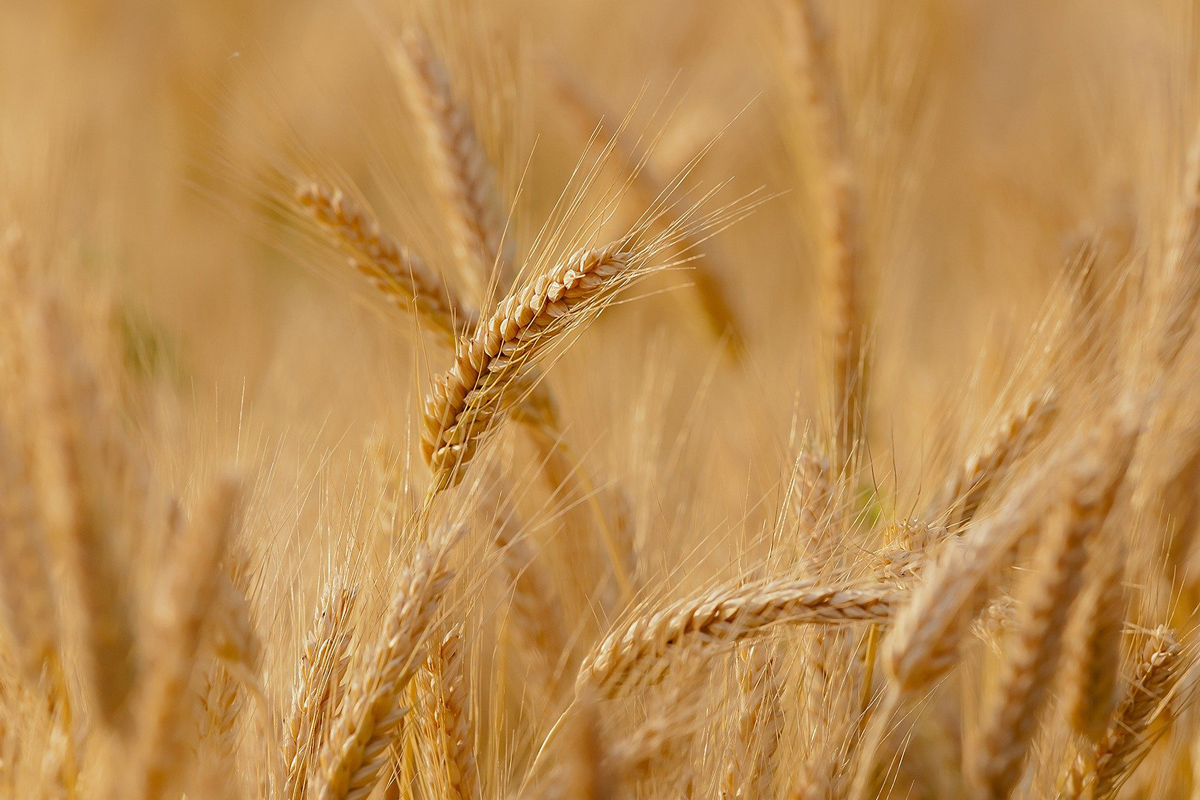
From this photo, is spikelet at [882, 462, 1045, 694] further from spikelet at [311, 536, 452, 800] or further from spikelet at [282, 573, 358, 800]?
spikelet at [282, 573, 358, 800]

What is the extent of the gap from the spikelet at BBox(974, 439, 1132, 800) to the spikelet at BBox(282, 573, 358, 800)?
714 millimetres

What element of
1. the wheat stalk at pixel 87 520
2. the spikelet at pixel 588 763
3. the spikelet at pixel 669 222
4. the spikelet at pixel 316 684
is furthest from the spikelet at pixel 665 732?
the spikelet at pixel 669 222

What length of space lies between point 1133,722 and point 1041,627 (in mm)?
331

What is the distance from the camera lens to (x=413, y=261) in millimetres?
1239

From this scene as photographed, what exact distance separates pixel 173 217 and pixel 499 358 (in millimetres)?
2569

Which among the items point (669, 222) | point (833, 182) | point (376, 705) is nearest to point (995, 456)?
point (833, 182)

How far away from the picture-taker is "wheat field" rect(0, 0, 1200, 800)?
2.85 ft

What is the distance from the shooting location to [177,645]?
27.3 inches

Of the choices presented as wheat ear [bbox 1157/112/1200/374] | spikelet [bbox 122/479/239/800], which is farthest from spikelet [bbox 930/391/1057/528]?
spikelet [bbox 122/479/239/800]

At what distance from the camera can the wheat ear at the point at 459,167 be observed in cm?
141

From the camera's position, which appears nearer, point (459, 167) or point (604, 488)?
point (604, 488)

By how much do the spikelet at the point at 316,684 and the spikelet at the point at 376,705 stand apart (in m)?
0.04

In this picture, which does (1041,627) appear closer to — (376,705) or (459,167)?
(376,705)

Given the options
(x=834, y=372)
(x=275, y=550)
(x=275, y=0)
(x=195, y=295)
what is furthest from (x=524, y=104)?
(x=275, y=0)
